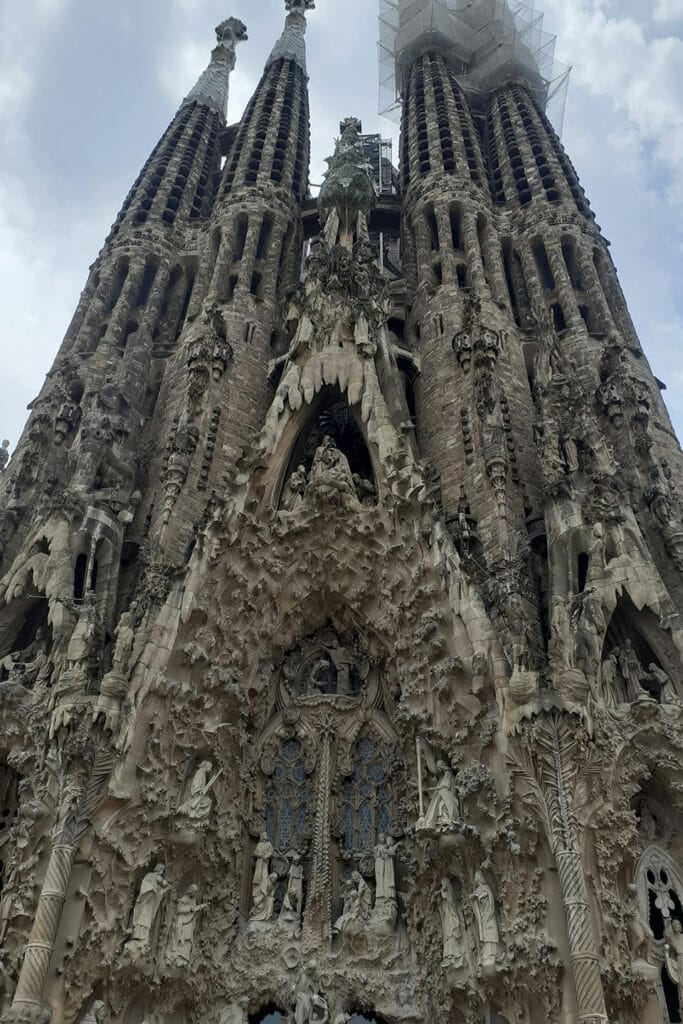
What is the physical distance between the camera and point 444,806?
33.1ft

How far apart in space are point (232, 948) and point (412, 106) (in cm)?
2236

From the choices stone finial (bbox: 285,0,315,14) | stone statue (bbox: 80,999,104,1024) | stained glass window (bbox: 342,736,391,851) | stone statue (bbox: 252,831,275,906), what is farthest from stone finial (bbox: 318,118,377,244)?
stone finial (bbox: 285,0,315,14)

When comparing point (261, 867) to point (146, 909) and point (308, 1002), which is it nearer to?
point (308, 1002)

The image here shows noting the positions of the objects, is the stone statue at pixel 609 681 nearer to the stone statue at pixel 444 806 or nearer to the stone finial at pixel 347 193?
the stone statue at pixel 444 806

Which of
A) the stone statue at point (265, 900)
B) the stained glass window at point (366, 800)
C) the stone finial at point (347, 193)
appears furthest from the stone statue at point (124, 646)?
the stone finial at point (347, 193)

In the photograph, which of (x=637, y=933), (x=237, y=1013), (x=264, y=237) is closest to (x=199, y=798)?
(x=237, y=1013)

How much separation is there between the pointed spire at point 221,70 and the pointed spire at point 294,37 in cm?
167

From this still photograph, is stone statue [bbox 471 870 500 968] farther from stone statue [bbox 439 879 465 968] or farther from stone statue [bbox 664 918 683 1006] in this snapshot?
stone statue [bbox 664 918 683 1006]

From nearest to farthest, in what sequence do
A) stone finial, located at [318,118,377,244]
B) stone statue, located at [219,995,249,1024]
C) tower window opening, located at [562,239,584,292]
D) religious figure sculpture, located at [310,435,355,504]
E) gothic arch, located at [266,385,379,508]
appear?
stone statue, located at [219,995,249,1024] → religious figure sculpture, located at [310,435,355,504] → gothic arch, located at [266,385,379,508] → stone finial, located at [318,118,377,244] → tower window opening, located at [562,239,584,292]

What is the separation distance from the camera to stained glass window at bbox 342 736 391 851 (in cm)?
1148

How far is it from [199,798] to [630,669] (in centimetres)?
549

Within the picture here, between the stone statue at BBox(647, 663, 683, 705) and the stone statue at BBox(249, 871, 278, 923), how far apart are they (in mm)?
5311

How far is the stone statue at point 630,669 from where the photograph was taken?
10.6 meters

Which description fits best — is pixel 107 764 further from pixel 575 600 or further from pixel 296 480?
pixel 575 600
